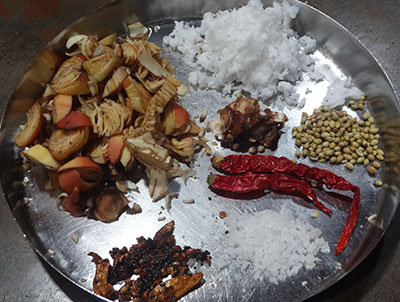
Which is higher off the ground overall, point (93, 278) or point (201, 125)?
point (201, 125)

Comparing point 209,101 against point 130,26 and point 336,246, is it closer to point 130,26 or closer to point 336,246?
point 130,26

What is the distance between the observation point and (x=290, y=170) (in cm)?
244

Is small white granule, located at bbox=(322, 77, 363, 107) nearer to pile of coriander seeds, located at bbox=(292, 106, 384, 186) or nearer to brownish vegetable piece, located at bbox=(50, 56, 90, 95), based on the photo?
pile of coriander seeds, located at bbox=(292, 106, 384, 186)

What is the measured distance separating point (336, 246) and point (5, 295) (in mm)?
1897

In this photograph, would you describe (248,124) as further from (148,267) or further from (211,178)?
(148,267)

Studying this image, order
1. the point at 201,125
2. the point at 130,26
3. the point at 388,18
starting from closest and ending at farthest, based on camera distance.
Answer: the point at 201,125 < the point at 130,26 < the point at 388,18

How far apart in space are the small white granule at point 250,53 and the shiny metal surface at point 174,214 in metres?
0.14

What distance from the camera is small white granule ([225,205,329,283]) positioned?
2246mm

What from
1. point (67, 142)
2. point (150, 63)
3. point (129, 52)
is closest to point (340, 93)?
point (150, 63)

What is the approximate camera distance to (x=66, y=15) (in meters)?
3.31

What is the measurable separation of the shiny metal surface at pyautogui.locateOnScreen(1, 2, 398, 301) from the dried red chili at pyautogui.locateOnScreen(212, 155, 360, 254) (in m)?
0.06

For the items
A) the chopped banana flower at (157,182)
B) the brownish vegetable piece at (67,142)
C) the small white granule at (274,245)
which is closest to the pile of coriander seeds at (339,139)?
the small white granule at (274,245)

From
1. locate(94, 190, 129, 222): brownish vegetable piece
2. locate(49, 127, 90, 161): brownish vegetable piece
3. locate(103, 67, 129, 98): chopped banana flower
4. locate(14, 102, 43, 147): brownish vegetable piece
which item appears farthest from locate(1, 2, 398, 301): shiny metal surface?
locate(103, 67, 129, 98): chopped banana flower

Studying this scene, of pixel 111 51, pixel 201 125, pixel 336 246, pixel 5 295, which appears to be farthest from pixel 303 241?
pixel 5 295
